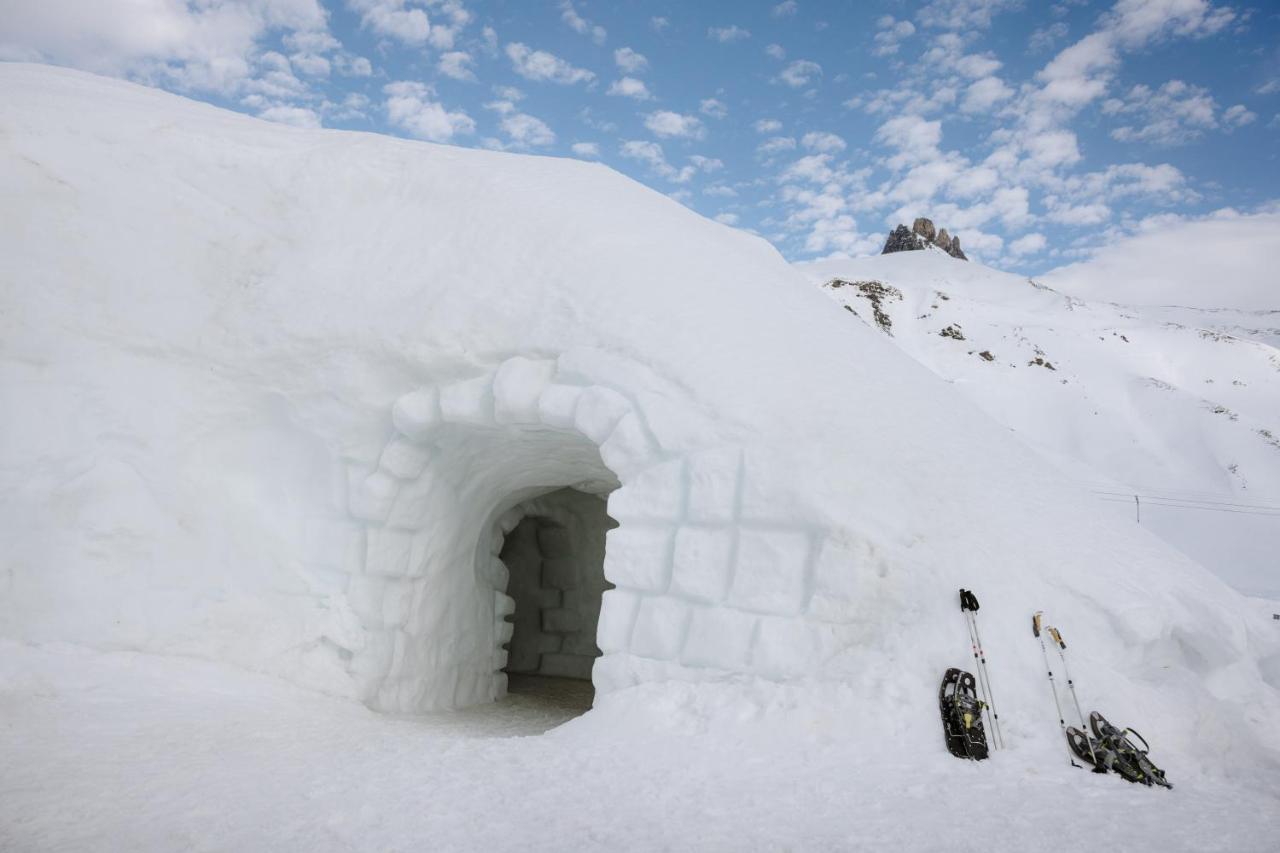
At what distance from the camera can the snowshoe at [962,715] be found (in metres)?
3.32

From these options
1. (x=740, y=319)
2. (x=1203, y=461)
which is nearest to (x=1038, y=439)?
(x=1203, y=461)

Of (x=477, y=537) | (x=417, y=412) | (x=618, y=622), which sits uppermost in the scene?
(x=417, y=412)

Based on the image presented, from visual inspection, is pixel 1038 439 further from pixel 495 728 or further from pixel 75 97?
pixel 75 97

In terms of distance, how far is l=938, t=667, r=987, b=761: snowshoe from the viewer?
3324 millimetres

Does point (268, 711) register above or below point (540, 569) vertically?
below

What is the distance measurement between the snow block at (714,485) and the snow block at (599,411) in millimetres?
622

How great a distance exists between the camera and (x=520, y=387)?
5023 mm

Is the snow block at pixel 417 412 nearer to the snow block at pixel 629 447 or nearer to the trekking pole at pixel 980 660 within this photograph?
the snow block at pixel 629 447

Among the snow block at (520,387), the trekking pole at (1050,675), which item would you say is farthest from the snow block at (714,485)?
the trekking pole at (1050,675)

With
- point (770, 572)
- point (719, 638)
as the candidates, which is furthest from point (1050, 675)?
point (719, 638)

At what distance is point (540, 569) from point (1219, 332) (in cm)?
2967

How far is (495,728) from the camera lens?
5785 millimetres

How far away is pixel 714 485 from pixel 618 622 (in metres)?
1.01

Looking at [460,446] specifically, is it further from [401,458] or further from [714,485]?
[714,485]
